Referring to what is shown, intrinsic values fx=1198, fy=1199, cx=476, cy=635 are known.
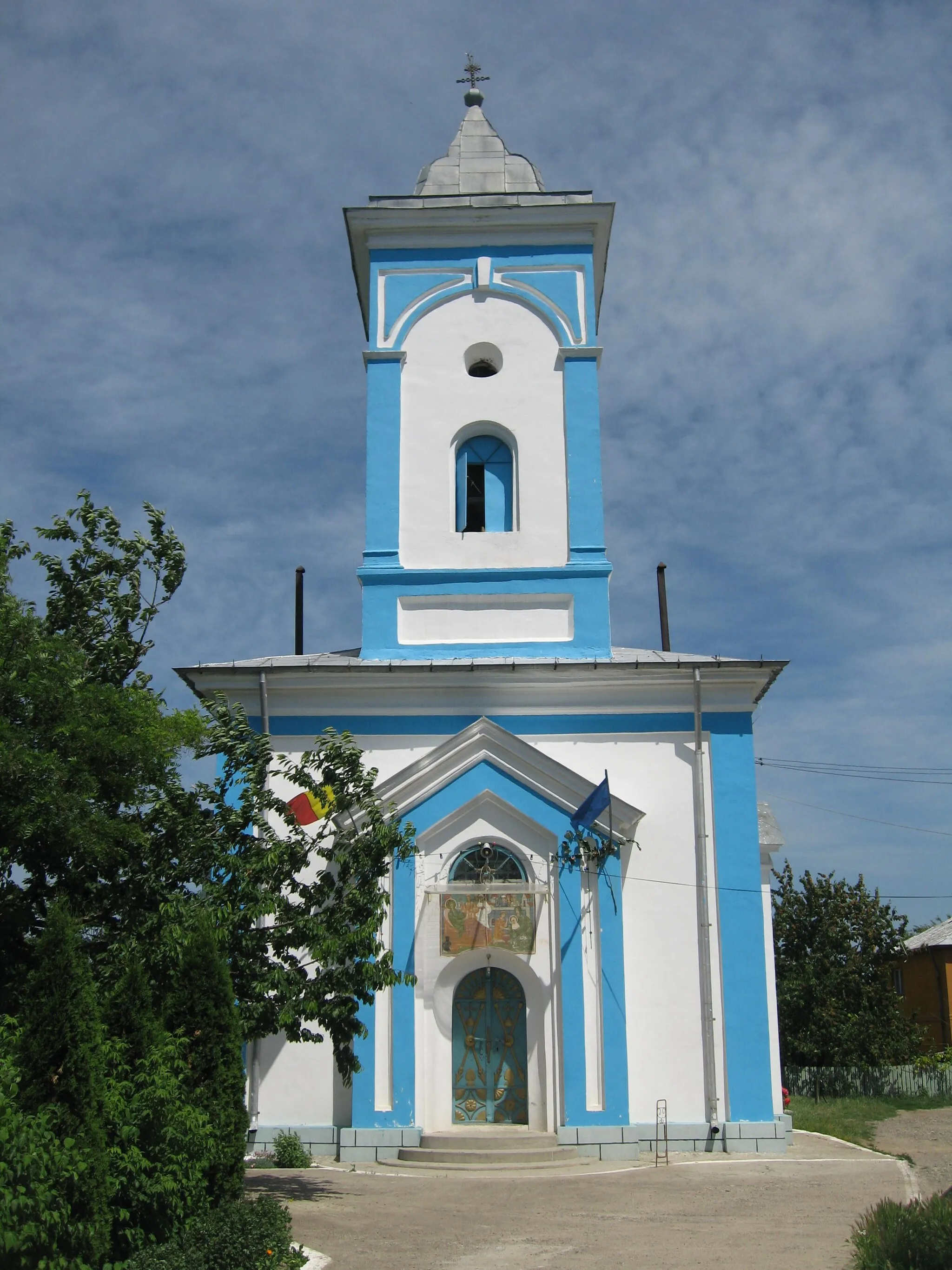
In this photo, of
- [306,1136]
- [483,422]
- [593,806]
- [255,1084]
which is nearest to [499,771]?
[593,806]

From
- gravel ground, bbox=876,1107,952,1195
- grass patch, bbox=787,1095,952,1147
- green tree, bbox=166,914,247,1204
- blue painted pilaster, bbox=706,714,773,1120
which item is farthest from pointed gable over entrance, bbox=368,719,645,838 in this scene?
grass patch, bbox=787,1095,952,1147

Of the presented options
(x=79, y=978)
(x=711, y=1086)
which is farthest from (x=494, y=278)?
(x=79, y=978)

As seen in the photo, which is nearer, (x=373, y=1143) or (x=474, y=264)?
(x=373, y=1143)

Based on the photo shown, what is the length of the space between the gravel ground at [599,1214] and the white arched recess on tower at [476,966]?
54.7 inches

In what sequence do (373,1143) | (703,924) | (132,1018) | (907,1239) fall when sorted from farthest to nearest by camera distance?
(703,924) < (373,1143) < (132,1018) < (907,1239)

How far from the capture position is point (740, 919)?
50.5 feet

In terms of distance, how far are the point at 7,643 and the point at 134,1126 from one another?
16.1 feet

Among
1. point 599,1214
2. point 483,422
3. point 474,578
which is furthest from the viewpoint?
point 483,422

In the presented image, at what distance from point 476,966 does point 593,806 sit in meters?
2.58

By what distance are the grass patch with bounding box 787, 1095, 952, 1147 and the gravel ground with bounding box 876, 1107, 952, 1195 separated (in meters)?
0.24

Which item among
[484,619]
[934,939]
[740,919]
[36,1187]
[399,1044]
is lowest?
[36,1187]

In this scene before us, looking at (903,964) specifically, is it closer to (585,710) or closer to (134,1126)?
(585,710)

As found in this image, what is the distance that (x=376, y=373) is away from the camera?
19.0 m

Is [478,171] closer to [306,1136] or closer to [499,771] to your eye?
[499,771]
